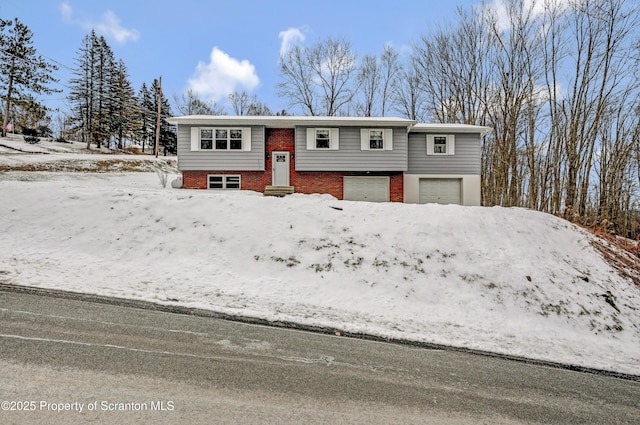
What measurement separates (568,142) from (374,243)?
48.4 ft

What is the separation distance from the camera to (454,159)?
17.3 metres

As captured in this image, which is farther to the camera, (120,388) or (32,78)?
(32,78)

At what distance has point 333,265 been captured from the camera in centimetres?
737

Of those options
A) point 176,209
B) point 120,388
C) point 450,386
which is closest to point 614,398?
point 450,386

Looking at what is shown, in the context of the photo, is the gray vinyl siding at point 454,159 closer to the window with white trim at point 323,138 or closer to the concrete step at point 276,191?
the window with white trim at point 323,138

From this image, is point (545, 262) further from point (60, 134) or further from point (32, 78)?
point (60, 134)

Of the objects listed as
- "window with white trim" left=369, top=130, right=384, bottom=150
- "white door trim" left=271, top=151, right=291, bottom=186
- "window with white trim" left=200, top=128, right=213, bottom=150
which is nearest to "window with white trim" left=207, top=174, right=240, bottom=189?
"window with white trim" left=200, top=128, right=213, bottom=150

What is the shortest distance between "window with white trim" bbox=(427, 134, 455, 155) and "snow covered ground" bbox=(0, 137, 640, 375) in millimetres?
8271

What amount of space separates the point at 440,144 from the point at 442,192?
2541mm

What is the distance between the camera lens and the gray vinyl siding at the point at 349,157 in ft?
54.3

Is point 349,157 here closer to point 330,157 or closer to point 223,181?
point 330,157

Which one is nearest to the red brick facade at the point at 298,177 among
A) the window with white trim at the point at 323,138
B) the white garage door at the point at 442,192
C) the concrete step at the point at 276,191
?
the window with white trim at the point at 323,138

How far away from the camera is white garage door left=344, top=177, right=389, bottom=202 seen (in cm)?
1691

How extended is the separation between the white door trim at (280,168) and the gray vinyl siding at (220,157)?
0.63m
